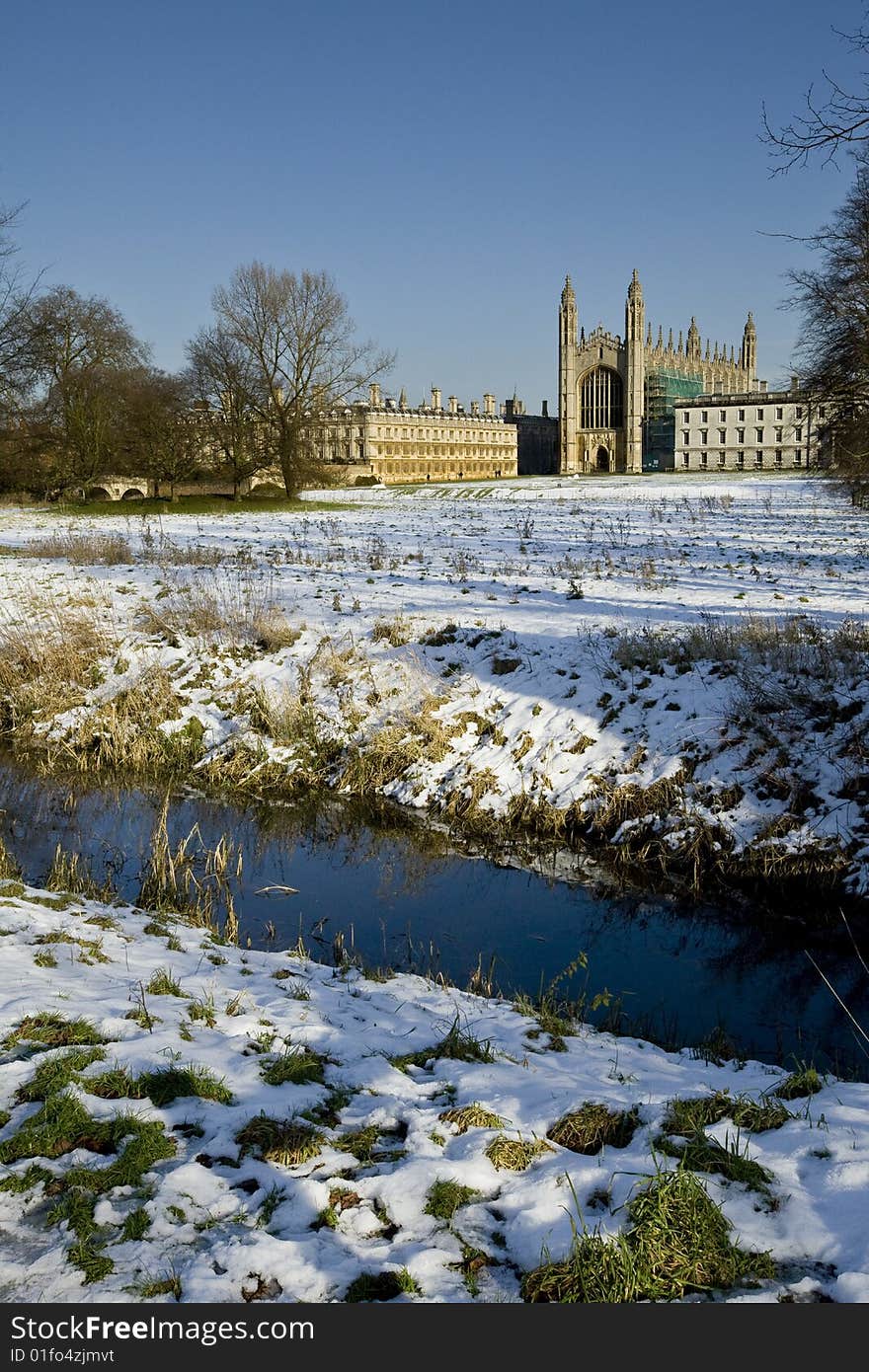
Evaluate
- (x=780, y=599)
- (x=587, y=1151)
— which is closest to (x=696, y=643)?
(x=780, y=599)

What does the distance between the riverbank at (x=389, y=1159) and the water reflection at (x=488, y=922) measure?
1.30 metres

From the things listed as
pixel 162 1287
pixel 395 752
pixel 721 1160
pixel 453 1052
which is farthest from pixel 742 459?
pixel 162 1287


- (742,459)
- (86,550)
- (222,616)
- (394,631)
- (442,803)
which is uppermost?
(742,459)

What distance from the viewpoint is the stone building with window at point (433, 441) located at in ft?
341

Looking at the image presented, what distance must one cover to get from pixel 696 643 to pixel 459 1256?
8861mm

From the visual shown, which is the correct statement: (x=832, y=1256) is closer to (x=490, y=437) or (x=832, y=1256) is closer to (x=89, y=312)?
(x=89, y=312)

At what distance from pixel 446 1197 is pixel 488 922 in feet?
14.1

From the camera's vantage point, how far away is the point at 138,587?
1683 centimetres

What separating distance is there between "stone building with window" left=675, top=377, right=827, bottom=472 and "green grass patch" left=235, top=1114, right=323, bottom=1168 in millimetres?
94199

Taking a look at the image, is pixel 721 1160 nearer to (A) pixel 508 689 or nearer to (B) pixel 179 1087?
(B) pixel 179 1087

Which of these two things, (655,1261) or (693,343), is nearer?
(655,1261)

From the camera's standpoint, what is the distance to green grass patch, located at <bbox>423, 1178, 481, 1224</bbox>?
3547 millimetres

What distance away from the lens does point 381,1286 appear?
3152 mm

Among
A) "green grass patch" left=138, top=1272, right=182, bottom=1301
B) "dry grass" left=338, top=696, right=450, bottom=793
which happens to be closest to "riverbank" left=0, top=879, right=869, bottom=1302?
"green grass patch" left=138, top=1272, right=182, bottom=1301
